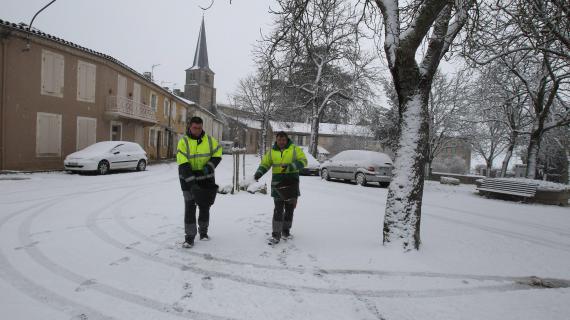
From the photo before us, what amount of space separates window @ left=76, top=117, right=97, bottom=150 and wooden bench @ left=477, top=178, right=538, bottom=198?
61.8ft

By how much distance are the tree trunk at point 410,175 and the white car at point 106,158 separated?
1308 cm

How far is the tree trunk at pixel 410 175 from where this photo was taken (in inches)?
177

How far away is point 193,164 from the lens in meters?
4.51

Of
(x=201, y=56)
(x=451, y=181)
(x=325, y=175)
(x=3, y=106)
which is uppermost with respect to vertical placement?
(x=201, y=56)

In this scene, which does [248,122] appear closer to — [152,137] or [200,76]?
[200,76]

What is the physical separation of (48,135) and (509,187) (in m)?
19.6

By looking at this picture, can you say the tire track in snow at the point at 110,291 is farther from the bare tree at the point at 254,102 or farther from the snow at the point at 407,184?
the bare tree at the point at 254,102

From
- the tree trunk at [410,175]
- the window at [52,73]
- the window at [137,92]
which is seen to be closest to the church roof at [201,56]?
the window at [137,92]

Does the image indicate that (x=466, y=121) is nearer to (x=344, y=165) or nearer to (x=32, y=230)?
(x=344, y=165)

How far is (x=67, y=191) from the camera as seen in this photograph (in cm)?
909

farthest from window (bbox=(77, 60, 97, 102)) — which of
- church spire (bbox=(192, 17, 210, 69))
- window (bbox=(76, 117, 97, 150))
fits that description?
church spire (bbox=(192, 17, 210, 69))

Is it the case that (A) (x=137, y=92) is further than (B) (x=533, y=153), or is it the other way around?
(A) (x=137, y=92)

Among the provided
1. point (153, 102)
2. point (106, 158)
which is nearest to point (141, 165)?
point (106, 158)

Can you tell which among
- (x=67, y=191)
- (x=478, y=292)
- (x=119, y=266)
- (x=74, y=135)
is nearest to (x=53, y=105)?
(x=74, y=135)
